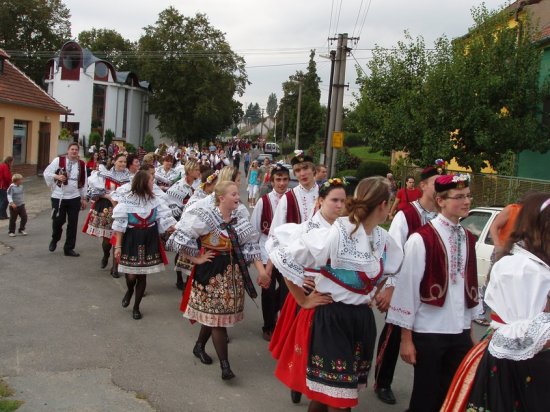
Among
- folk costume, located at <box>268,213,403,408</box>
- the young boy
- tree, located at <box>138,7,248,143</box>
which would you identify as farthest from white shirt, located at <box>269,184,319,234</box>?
tree, located at <box>138,7,248,143</box>

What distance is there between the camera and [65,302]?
748 cm

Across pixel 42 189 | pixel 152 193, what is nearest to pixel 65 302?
pixel 152 193

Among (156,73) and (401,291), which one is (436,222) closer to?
(401,291)

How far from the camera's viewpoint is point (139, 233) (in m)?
7.10

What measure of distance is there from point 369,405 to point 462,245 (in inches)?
68.6

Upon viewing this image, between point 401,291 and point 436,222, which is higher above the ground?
point 436,222

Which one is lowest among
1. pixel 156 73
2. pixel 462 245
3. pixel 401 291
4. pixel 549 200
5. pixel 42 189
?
pixel 42 189

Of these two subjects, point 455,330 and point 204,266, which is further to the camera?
point 204,266

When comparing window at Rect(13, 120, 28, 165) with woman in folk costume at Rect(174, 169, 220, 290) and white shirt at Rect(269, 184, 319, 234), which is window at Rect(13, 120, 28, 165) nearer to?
woman in folk costume at Rect(174, 169, 220, 290)

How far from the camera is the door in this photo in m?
28.7

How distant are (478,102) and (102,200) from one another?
38.5ft

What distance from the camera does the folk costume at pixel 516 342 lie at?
105 inches

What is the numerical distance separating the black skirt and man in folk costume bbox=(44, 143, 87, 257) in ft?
29.3

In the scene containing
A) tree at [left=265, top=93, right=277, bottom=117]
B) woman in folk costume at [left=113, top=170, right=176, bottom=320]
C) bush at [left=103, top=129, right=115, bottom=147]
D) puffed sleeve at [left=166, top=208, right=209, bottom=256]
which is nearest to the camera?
puffed sleeve at [left=166, top=208, right=209, bottom=256]
